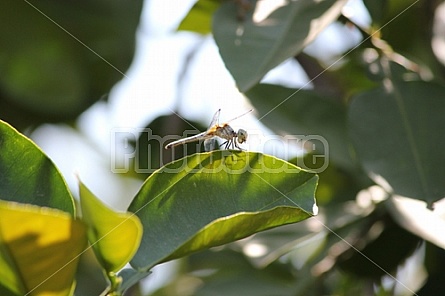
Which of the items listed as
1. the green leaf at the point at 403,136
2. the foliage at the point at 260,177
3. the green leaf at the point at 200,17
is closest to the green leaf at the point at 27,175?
the foliage at the point at 260,177

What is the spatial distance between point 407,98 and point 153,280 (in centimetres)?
63

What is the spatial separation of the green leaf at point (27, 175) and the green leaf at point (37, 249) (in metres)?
0.07

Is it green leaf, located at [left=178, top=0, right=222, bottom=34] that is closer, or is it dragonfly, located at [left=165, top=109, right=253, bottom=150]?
dragonfly, located at [left=165, top=109, right=253, bottom=150]

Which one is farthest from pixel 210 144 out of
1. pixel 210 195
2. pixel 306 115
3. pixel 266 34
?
pixel 210 195

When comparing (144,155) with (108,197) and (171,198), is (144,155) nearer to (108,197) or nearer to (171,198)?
(108,197)

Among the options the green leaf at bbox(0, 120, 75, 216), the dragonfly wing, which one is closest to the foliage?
the green leaf at bbox(0, 120, 75, 216)

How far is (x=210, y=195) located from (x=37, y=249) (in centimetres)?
19

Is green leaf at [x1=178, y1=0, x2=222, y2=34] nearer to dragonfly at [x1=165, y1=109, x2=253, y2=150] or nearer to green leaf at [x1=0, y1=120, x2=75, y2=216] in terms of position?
dragonfly at [x1=165, y1=109, x2=253, y2=150]

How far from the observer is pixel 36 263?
23.9 inches

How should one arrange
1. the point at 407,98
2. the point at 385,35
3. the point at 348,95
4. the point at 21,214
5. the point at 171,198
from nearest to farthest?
the point at 21,214 < the point at 171,198 < the point at 407,98 < the point at 385,35 < the point at 348,95

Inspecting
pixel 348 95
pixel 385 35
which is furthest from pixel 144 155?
pixel 385 35

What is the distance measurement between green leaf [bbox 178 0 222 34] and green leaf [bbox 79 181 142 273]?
0.83 m

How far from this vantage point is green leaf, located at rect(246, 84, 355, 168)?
47.3 inches

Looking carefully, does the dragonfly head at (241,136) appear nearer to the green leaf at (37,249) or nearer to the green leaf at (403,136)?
the green leaf at (403,136)
